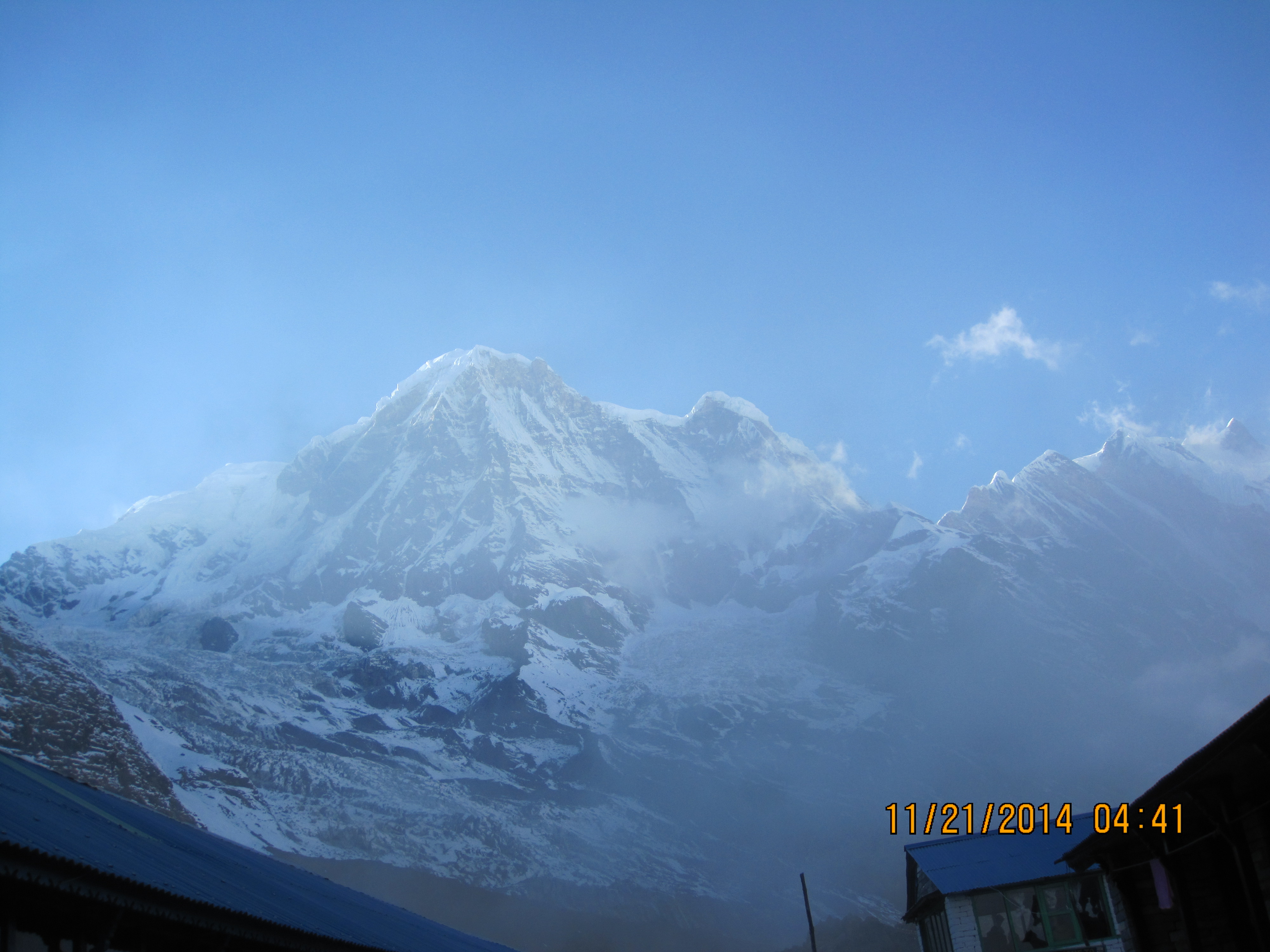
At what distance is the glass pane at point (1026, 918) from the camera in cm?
2486

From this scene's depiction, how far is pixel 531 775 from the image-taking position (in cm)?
14775

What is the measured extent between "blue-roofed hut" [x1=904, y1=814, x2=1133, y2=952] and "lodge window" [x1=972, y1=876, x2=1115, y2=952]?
0.02 metres

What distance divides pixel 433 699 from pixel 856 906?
91.7 metres

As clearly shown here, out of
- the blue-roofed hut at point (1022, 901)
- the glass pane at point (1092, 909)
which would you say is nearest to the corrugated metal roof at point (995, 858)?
the blue-roofed hut at point (1022, 901)

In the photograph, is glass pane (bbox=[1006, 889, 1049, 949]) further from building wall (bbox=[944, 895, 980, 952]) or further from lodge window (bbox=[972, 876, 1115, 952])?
building wall (bbox=[944, 895, 980, 952])

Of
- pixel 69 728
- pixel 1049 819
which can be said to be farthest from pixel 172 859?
pixel 69 728

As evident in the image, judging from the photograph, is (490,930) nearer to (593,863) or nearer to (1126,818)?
(593,863)

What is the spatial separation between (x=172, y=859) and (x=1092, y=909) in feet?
79.5

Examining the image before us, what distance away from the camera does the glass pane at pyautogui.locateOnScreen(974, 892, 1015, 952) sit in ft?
82.5

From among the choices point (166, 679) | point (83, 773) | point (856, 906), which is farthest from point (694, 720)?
point (83, 773)

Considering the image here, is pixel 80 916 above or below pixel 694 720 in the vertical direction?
below

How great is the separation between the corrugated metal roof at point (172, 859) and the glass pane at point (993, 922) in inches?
599
